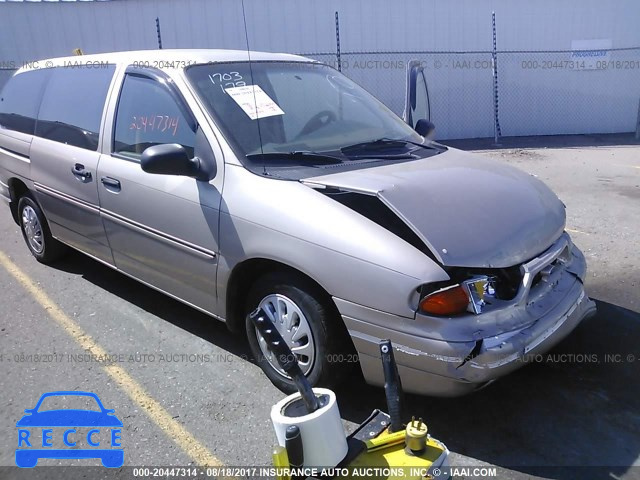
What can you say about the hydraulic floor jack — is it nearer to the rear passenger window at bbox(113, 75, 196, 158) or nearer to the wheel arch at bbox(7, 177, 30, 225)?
the rear passenger window at bbox(113, 75, 196, 158)

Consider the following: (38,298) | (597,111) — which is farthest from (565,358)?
(597,111)

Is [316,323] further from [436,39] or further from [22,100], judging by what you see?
[436,39]

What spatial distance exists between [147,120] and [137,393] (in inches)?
68.2

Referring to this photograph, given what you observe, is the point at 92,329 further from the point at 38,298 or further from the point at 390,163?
the point at 390,163

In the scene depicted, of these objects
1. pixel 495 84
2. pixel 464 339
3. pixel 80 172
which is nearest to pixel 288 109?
pixel 80 172

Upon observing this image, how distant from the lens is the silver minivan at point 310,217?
8.71 feet

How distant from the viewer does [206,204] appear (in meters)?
3.32

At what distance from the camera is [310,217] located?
9.49ft

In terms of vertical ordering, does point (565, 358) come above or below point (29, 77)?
below

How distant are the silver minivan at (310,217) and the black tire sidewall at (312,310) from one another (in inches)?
0.4

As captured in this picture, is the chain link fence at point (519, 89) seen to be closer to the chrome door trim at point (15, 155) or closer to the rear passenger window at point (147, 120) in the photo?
the chrome door trim at point (15, 155)

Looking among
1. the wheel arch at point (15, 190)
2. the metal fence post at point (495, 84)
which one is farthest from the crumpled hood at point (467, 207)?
the metal fence post at point (495, 84)

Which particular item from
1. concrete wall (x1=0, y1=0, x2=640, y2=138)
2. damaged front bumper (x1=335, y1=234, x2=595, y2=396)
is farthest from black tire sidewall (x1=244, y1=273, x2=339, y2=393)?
concrete wall (x1=0, y1=0, x2=640, y2=138)

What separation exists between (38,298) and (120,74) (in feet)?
6.54
